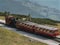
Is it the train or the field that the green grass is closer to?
the field

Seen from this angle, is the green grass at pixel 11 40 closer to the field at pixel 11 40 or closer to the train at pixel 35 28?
the field at pixel 11 40

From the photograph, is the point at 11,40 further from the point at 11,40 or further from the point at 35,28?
the point at 35,28

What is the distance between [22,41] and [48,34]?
4655 mm

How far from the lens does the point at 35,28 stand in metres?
32.5

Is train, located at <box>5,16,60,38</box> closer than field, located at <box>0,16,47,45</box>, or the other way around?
field, located at <box>0,16,47,45</box>

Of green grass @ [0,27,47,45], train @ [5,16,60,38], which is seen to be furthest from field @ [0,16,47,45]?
train @ [5,16,60,38]

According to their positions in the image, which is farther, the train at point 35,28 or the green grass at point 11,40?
the train at point 35,28

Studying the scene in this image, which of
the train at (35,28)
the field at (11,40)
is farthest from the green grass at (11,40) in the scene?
the train at (35,28)

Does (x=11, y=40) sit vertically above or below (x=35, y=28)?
→ above

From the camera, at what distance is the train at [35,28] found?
2995cm

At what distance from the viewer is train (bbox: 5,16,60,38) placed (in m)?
30.0

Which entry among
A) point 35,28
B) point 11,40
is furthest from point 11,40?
point 35,28

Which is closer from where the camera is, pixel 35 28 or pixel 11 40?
pixel 11 40

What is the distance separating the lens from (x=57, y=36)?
1198 inches
